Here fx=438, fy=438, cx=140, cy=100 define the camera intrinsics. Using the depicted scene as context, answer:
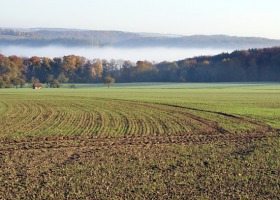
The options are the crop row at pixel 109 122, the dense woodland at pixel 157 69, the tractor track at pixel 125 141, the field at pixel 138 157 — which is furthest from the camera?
the dense woodland at pixel 157 69

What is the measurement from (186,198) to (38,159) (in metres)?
8.09

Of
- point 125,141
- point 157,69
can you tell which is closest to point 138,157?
point 125,141

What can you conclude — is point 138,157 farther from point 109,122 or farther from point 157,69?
point 157,69

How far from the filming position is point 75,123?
30.5 m

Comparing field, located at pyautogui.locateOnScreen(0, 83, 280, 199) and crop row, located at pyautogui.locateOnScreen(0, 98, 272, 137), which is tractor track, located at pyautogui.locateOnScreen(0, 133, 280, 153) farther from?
crop row, located at pyautogui.locateOnScreen(0, 98, 272, 137)

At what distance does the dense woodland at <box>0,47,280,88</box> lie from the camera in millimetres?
132375

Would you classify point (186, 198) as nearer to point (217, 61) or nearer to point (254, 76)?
point (254, 76)

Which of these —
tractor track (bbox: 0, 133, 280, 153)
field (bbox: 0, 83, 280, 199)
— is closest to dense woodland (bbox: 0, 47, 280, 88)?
field (bbox: 0, 83, 280, 199)

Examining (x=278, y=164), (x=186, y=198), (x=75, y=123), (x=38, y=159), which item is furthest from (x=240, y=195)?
(x=75, y=123)

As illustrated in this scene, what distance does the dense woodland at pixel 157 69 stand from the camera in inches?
5212

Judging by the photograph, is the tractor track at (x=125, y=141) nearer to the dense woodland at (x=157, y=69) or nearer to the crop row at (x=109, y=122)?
the crop row at (x=109, y=122)

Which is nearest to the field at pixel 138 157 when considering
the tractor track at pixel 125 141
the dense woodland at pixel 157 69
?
the tractor track at pixel 125 141

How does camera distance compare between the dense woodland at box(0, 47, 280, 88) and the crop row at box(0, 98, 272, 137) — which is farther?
the dense woodland at box(0, 47, 280, 88)

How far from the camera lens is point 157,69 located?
144 meters
